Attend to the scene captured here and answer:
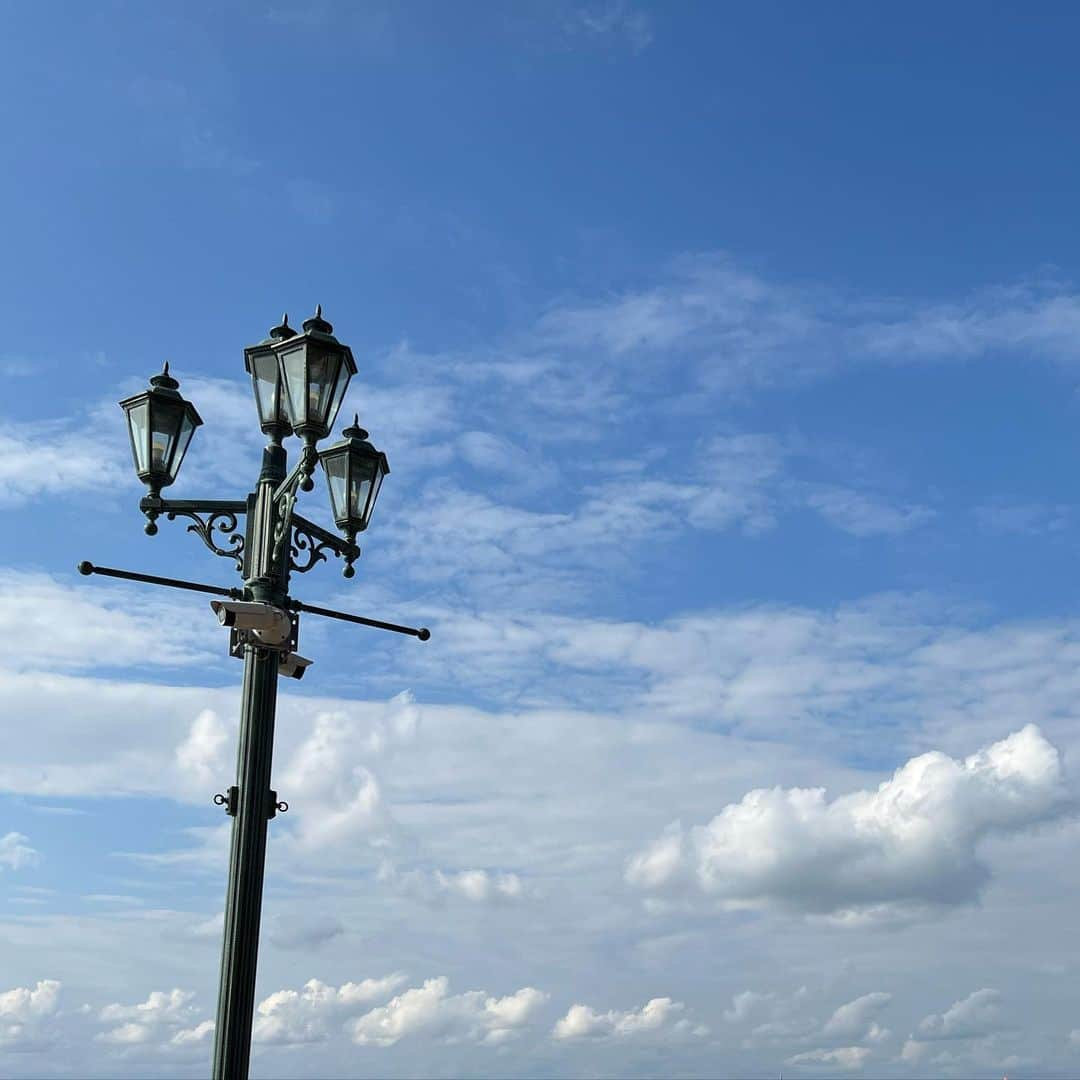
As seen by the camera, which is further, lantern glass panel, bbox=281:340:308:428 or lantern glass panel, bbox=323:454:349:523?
lantern glass panel, bbox=323:454:349:523

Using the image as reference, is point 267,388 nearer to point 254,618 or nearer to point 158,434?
point 158,434

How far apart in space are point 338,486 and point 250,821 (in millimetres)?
2983

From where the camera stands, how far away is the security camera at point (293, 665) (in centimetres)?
1132

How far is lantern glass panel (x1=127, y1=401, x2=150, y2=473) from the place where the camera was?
1173cm

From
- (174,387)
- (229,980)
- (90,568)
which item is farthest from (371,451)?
(229,980)

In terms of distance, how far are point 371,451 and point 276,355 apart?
128 cm

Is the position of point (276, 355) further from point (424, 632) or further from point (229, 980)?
point (229, 980)

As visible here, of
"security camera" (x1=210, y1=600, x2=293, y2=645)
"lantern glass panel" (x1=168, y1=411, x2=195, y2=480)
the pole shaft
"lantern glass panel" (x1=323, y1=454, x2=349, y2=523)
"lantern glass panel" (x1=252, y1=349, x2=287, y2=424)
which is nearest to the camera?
the pole shaft

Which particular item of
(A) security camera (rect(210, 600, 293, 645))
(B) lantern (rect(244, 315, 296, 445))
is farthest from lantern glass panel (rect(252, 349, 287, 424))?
(A) security camera (rect(210, 600, 293, 645))

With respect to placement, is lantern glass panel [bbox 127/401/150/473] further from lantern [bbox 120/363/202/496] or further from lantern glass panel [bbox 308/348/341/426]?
lantern glass panel [bbox 308/348/341/426]

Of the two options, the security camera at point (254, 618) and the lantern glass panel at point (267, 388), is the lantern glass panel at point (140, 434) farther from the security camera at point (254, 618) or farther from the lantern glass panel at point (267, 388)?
the security camera at point (254, 618)

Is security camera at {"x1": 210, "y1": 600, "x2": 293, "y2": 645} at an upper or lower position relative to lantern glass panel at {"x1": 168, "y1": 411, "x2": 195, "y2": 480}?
lower

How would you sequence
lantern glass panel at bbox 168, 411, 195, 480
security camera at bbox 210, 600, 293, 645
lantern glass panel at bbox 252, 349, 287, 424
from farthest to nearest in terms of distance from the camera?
lantern glass panel at bbox 168, 411, 195, 480 < lantern glass panel at bbox 252, 349, 287, 424 < security camera at bbox 210, 600, 293, 645

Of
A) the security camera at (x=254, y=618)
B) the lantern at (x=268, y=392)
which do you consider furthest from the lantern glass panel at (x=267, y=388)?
the security camera at (x=254, y=618)
